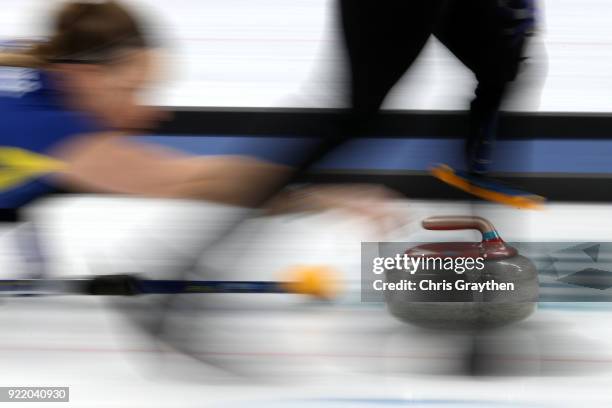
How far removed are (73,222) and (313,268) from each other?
507 mm

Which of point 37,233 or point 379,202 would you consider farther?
point 37,233

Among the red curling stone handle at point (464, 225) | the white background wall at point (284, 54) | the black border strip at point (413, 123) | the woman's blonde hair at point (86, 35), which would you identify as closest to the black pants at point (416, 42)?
the red curling stone handle at point (464, 225)

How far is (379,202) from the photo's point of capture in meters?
1.35

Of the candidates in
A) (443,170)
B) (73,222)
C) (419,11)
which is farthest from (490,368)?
(73,222)

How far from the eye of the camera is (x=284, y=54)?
7.42 ft

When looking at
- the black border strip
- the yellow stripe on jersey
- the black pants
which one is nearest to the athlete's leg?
the black pants

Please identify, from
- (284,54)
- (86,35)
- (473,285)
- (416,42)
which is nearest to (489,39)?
(416,42)

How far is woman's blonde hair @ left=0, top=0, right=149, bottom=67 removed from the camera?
133 centimetres

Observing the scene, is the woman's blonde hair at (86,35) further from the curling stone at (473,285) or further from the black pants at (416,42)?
the curling stone at (473,285)

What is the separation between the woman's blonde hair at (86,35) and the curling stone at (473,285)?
534 mm

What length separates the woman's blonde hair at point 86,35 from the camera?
1332 millimetres

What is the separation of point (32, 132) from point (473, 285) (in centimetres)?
69

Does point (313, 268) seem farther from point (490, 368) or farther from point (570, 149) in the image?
point (570, 149)

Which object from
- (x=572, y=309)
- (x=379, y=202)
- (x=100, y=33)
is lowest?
(x=572, y=309)
